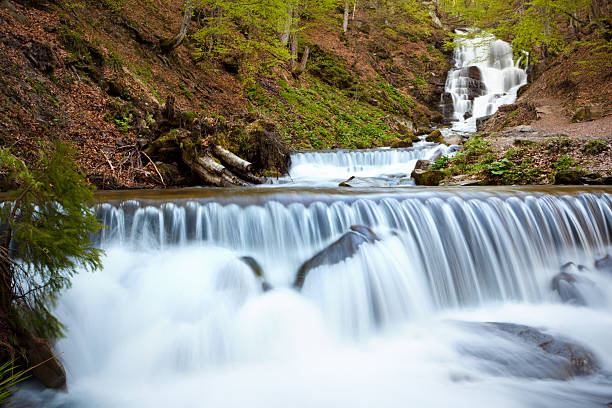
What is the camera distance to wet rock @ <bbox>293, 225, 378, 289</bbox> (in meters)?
4.60

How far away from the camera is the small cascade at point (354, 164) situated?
36.9 ft

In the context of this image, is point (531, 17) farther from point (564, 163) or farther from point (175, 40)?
point (175, 40)

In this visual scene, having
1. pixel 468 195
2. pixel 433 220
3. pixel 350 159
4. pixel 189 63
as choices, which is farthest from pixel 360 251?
pixel 189 63

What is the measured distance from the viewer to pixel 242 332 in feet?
12.2

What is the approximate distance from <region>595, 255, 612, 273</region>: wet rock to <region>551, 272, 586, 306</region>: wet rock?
1.39 feet

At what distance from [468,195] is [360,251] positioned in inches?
92.5

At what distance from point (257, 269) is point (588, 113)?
1503cm

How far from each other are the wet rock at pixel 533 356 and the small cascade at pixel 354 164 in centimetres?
714

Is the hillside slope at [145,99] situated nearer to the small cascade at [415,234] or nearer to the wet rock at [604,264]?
the small cascade at [415,234]

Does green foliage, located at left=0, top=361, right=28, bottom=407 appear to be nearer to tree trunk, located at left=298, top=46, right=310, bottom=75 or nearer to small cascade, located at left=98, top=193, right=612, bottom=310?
small cascade, located at left=98, top=193, right=612, bottom=310

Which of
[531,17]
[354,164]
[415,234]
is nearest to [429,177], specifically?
[354,164]

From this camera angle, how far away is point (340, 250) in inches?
189

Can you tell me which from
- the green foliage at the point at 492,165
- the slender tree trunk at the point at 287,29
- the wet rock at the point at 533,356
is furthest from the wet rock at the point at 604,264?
the slender tree trunk at the point at 287,29

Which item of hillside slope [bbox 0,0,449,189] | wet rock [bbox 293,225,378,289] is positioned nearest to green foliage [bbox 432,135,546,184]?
hillside slope [bbox 0,0,449,189]
